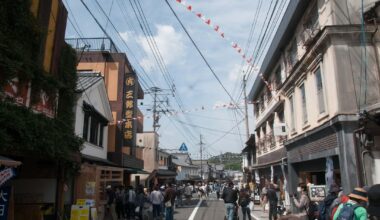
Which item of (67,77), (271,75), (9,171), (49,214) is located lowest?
(49,214)

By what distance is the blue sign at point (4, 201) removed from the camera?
816 centimetres

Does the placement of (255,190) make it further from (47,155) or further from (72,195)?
(47,155)

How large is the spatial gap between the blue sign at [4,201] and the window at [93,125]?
7.61m

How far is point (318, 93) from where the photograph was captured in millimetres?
13773

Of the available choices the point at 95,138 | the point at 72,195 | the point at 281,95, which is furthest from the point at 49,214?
the point at 281,95

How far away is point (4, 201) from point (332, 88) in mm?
10437

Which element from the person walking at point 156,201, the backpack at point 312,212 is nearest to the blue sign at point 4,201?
the person walking at point 156,201

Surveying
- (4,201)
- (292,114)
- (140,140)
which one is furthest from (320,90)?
(140,140)

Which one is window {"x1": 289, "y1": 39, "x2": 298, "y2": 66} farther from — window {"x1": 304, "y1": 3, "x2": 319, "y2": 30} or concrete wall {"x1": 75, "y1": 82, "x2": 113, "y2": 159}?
concrete wall {"x1": 75, "y1": 82, "x2": 113, "y2": 159}

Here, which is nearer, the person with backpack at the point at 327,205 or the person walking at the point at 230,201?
the person with backpack at the point at 327,205

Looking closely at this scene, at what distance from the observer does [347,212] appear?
18.4 feet

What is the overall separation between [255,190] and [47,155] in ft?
71.7

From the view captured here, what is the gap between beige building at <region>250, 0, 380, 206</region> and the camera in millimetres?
11117

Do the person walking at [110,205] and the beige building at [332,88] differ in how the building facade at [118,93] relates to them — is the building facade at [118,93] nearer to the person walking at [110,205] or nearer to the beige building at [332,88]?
the person walking at [110,205]
